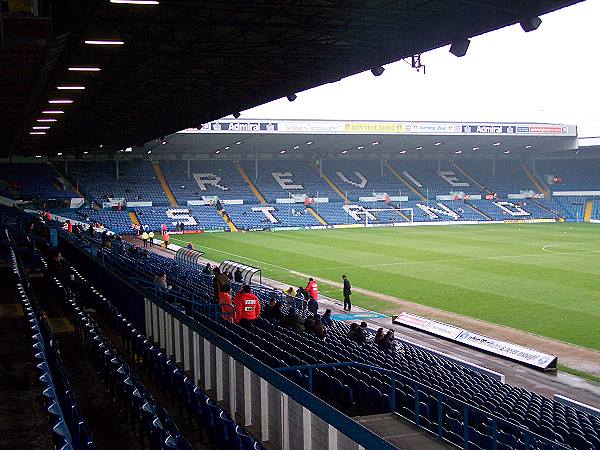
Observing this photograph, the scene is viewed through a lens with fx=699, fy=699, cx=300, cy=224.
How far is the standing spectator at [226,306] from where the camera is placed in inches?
555

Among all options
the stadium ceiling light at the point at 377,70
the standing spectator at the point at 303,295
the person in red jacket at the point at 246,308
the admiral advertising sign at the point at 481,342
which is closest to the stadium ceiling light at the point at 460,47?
the stadium ceiling light at the point at 377,70

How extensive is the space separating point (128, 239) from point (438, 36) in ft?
135

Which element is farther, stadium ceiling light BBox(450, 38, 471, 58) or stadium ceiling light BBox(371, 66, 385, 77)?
stadium ceiling light BBox(371, 66, 385, 77)

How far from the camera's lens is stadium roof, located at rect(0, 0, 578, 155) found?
482 inches

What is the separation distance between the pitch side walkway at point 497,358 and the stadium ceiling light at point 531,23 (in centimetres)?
748

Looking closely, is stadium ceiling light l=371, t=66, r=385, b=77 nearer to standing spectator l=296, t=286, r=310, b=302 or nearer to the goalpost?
standing spectator l=296, t=286, r=310, b=302

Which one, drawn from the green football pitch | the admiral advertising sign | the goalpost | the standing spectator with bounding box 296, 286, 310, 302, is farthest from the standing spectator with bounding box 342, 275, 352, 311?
the goalpost

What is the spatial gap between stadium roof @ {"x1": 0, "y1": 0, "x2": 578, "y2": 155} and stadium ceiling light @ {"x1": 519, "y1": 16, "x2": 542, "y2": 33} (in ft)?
0.40

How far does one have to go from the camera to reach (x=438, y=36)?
46.5 ft

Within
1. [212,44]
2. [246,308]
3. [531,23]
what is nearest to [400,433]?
[246,308]

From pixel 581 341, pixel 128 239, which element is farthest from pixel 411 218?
pixel 581 341

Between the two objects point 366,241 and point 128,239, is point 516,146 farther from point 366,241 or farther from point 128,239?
point 128,239

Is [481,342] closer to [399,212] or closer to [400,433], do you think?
[400,433]

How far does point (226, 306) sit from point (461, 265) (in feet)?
76.1
